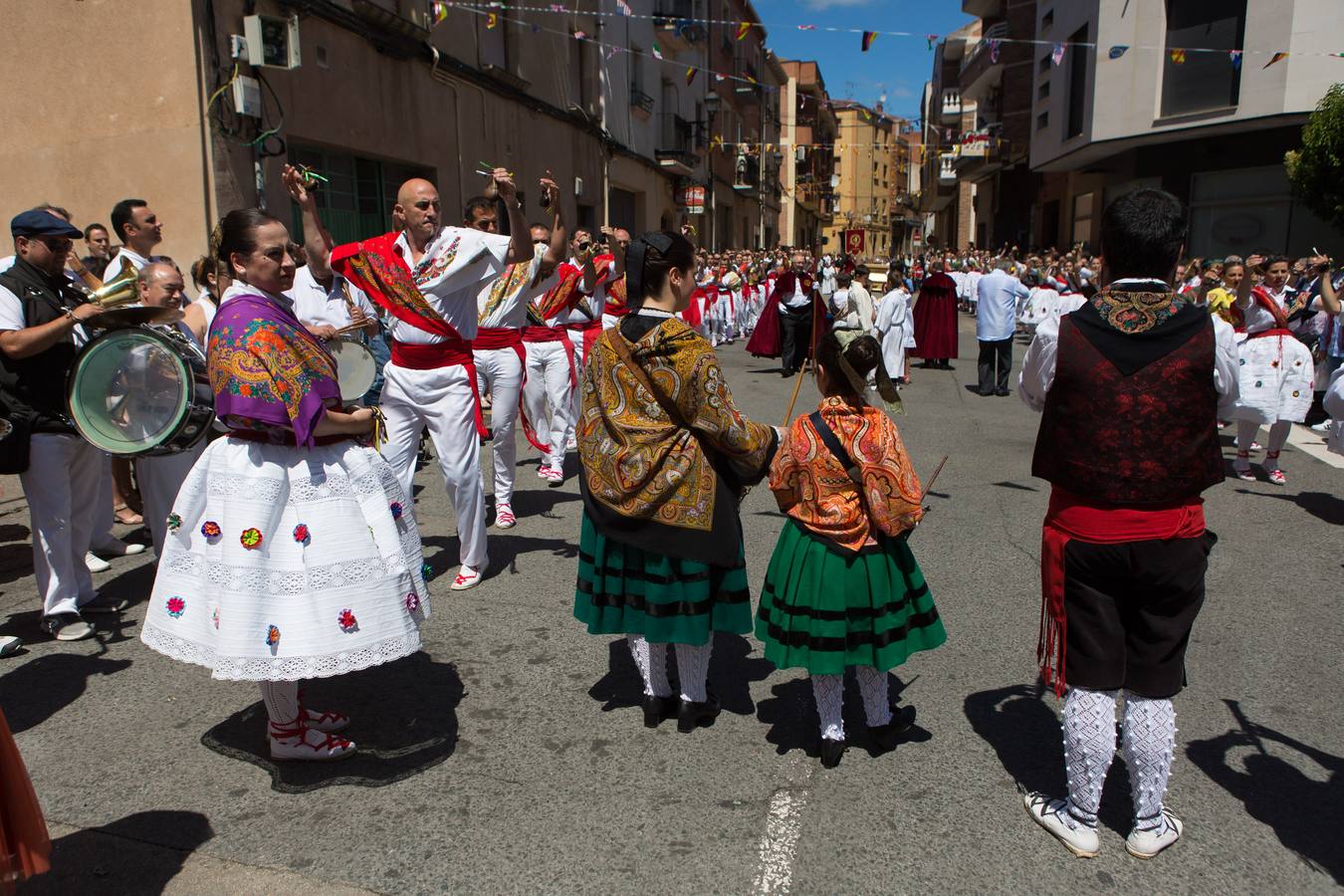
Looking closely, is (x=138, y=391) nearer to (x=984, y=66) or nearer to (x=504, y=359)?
(x=504, y=359)

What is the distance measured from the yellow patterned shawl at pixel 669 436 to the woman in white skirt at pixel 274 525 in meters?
0.77

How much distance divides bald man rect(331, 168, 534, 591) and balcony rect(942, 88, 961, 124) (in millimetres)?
49592

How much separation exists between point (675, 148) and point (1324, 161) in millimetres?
16141

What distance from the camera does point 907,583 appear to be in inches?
124

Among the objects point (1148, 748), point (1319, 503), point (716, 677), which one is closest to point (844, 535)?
point (1148, 748)

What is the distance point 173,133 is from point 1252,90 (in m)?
20.3

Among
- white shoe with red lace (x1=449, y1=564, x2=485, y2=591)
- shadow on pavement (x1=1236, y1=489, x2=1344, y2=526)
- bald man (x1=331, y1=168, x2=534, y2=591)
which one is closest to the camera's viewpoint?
bald man (x1=331, y1=168, x2=534, y2=591)

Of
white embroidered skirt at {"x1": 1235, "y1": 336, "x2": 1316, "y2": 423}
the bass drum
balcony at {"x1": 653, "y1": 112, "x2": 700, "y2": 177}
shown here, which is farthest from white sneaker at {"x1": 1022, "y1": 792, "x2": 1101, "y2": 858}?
balcony at {"x1": 653, "y1": 112, "x2": 700, "y2": 177}

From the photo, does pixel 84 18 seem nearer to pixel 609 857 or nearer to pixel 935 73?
pixel 609 857

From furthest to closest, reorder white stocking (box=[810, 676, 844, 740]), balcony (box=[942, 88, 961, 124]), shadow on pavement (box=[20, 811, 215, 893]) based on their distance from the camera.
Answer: balcony (box=[942, 88, 961, 124]), white stocking (box=[810, 676, 844, 740]), shadow on pavement (box=[20, 811, 215, 893])

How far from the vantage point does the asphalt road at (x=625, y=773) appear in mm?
2656

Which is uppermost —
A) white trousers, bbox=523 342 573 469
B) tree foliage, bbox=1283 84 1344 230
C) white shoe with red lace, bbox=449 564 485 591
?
tree foliage, bbox=1283 84 1344 230

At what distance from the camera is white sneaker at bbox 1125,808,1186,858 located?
8.79 ft

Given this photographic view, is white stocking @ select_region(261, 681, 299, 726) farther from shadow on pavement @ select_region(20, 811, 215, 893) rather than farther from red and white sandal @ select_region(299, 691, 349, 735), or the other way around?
shadow on pavement @ select_region(20, 811, 215, 893)
